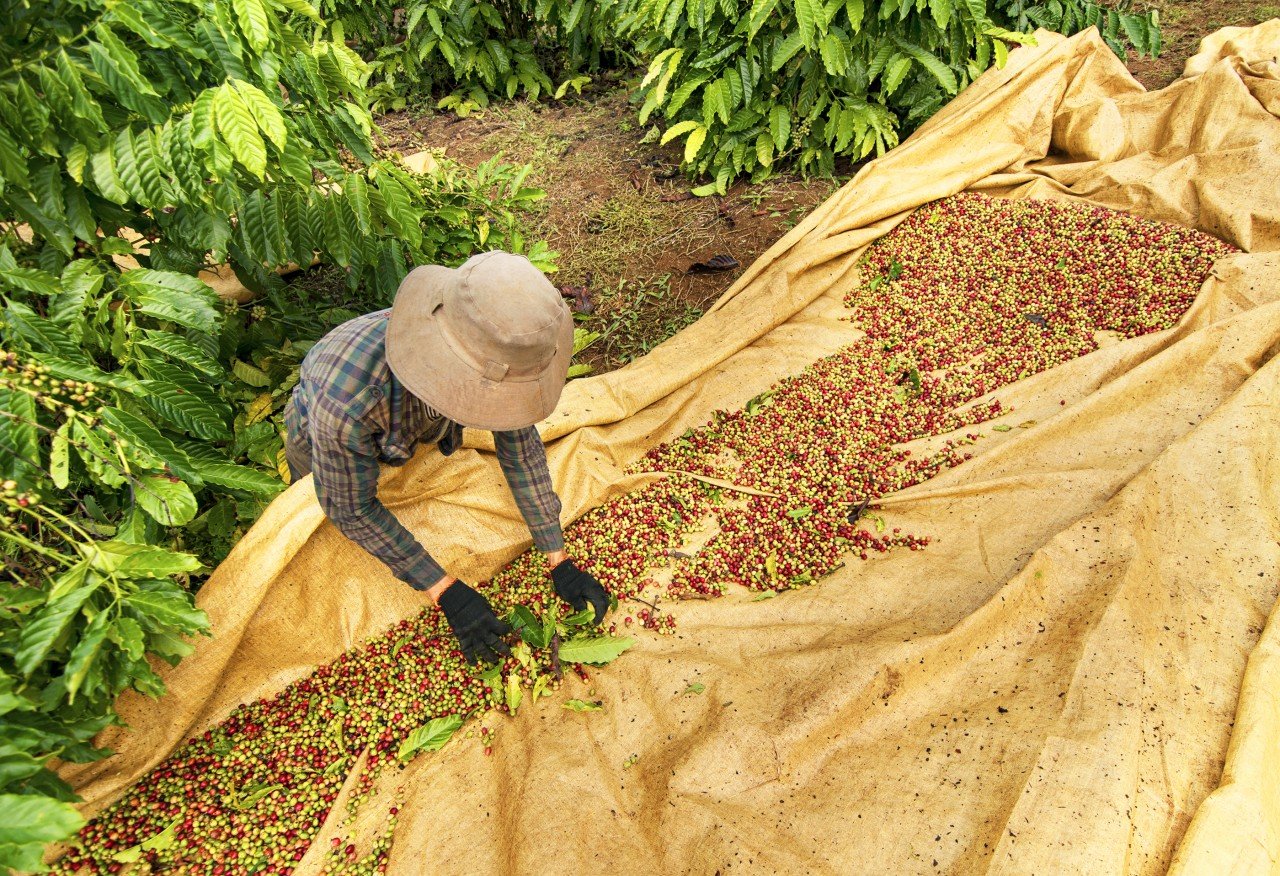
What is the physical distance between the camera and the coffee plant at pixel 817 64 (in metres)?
3.78

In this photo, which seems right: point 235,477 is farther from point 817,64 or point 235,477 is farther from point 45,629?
point 817,64

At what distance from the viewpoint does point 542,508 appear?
232 centimetres

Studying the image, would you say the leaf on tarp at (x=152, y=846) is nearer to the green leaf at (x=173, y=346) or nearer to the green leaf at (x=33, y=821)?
the green leaf at (x=33, y=821)

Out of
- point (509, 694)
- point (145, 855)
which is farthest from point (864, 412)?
point (145, 855)

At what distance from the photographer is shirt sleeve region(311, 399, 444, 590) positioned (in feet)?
6.10

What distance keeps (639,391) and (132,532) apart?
5.75 ft

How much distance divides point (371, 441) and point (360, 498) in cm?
17

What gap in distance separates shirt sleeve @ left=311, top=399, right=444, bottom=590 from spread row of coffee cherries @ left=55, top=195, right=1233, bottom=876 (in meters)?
0.32

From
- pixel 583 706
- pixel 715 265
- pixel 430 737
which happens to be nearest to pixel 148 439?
pixel 430 737

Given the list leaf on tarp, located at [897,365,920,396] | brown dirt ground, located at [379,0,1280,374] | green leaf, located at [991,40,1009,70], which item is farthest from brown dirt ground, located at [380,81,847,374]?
leaf on tarp, located at [897,365,920,396]

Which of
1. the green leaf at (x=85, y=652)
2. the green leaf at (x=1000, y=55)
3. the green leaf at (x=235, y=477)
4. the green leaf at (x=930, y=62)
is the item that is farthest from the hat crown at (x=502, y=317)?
the green leaf at (x=1000, y=55)

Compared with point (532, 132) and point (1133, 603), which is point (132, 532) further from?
point (532, 132)

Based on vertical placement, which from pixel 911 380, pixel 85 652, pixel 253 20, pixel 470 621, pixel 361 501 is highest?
pixel 253 20

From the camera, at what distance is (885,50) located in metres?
3.88
